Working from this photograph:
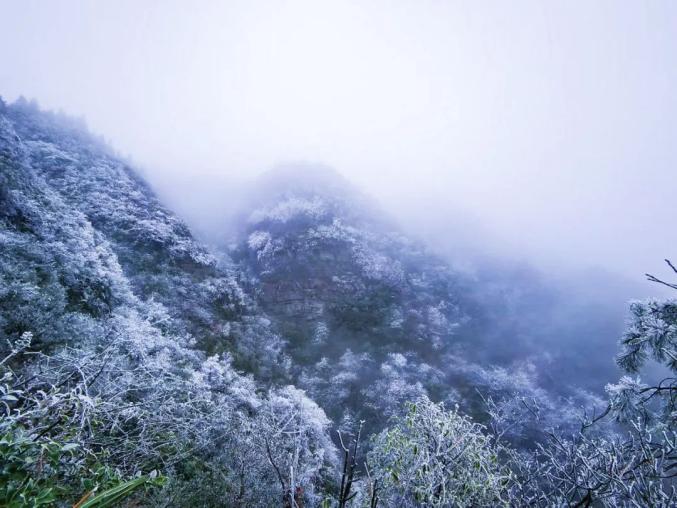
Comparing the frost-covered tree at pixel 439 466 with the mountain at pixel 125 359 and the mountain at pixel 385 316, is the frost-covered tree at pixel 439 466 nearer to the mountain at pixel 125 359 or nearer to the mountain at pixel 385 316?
the mountain at pixel 125 359

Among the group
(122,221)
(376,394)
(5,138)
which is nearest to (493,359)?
(376,394)

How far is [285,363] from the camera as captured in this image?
29.1 meters

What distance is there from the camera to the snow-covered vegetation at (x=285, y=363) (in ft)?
14.2

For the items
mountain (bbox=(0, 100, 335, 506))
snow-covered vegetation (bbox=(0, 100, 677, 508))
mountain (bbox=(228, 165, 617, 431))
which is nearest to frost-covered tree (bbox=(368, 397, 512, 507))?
snow-covered vegetation (bbox=(0, 100, 677, 508))

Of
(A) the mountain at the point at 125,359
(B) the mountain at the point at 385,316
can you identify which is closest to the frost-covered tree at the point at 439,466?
(A) the mountain at the point at 125,359

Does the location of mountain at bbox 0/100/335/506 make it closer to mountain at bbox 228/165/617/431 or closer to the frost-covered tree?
the frost-covered tree

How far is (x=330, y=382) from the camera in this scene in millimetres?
29016

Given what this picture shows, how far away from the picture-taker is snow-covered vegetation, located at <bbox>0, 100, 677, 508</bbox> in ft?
14.2

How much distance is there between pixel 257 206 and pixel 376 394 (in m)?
38.6

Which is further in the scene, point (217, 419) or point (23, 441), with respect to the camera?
point (217, 419)

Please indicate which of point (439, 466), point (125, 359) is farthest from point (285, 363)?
point (439, 466)

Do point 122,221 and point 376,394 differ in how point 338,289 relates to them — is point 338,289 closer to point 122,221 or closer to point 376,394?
point 376,394

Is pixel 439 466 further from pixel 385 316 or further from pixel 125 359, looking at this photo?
pixel 385 316

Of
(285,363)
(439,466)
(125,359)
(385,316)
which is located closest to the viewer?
(439,466)
